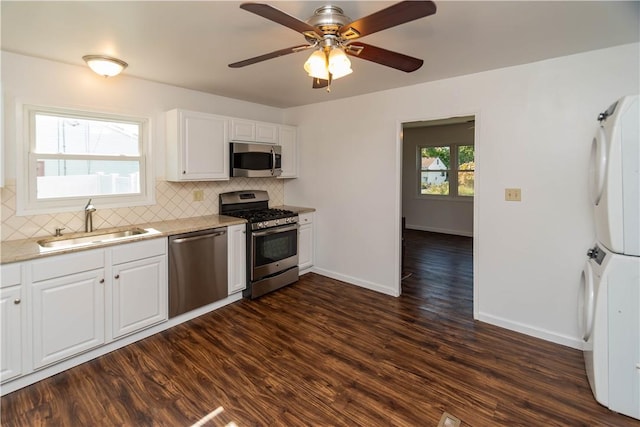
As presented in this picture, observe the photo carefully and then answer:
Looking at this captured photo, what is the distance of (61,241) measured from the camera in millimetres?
2711

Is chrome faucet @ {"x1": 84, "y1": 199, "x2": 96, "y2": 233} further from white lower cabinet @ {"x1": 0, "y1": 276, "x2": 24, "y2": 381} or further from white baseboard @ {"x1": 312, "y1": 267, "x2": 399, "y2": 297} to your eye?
white baseboard @ {"x1": 312, "y1": 267, "x2": 399, "y2": 297}

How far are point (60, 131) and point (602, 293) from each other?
4.36 meters

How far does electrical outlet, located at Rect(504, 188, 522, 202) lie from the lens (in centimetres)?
290

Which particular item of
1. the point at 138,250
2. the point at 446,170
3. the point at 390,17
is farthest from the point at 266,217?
the point at 446,170

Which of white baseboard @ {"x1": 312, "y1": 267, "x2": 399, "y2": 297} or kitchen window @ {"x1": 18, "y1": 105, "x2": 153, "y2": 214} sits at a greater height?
kitchen window @ {"x1": 18, "y1": 105, "x2": 153, "y2": 214}

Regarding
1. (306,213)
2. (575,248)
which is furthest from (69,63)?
(575,248)

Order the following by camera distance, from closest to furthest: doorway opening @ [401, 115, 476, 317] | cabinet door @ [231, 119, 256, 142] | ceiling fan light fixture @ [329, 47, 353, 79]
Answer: ceiling fan light fixture @ [329, 47, 353, 79] < cabinet door @ [231, 119, 256, 142] < doorway opening @ [401, 115, 476, 317]

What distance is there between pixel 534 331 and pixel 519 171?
57.5 inches

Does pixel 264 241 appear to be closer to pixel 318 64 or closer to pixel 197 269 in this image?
pixel 197 269

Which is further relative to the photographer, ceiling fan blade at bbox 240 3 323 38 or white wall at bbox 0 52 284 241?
white wall at bbox 0 52 284 241

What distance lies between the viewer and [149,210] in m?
3.41

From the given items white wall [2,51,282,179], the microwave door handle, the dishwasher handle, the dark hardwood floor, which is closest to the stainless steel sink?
the dishwasher handle

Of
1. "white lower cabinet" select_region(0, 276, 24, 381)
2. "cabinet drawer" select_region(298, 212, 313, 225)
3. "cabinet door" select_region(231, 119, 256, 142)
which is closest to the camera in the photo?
"white lower cabinet" select_region(0, 276, 24, 381)

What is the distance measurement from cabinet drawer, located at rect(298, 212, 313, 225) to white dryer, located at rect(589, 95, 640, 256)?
124 inches
